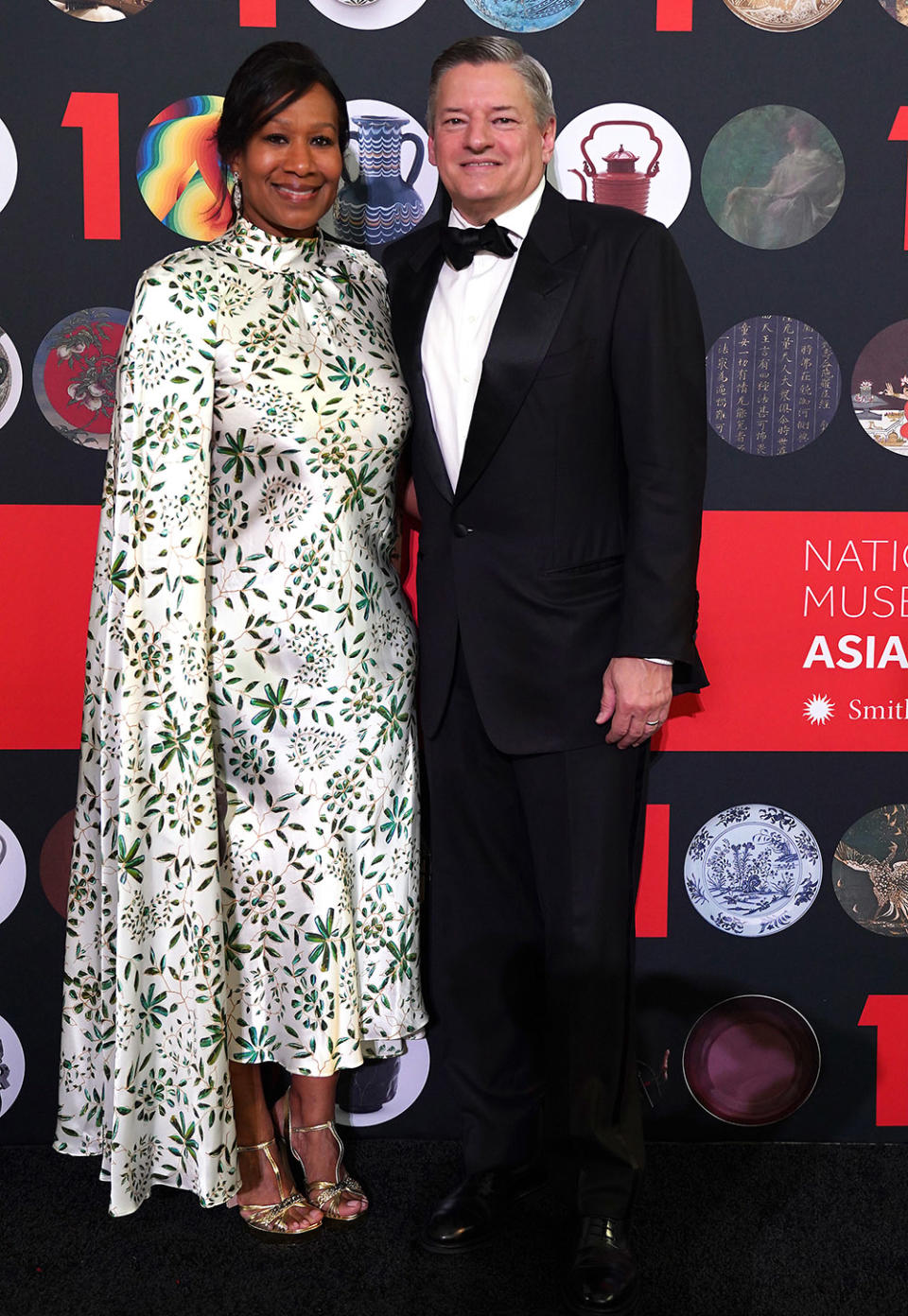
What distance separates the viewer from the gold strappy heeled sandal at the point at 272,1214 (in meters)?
1.99

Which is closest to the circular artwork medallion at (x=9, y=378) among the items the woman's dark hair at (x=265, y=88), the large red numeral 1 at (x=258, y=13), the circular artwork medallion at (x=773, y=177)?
the woman's dark hair at (x=265, y=88)

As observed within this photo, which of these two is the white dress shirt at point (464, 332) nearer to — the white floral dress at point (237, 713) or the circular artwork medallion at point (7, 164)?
the white floral dress at point (237, 713)

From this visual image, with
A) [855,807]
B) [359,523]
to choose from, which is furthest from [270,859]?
[855,807]

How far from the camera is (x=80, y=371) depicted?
210 cm

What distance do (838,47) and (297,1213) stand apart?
2074 mm

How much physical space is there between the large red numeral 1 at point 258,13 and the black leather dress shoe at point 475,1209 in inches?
74.0

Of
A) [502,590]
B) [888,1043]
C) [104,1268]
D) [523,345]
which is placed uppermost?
[523,345]

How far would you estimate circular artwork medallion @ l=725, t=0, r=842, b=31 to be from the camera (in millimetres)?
2039

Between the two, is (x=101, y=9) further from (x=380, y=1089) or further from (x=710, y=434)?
(x=380, y=1089)

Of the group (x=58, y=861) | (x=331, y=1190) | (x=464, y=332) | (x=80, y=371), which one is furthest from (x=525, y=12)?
(x=331, y=1190)

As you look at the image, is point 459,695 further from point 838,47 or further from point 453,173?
point 838,47

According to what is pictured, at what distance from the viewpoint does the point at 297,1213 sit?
2.01 metres

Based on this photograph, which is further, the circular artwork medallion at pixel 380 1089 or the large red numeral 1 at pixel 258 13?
the circular artwork medallion at pixel 380 1089

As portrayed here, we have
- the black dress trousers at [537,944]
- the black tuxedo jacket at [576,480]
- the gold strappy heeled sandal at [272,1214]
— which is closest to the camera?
the black tuxedo jacket at [576,480]
